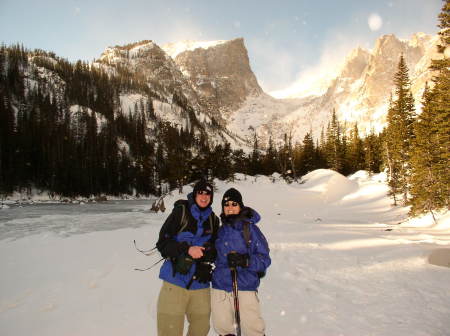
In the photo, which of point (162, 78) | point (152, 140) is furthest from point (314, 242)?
point (162, 78)

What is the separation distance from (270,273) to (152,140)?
105257 millimetres

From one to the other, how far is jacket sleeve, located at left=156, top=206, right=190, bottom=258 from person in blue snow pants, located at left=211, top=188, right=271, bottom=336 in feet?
1.87

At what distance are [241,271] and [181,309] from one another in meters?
0.87

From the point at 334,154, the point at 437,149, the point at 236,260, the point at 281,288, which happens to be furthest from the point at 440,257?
the point at 334,154

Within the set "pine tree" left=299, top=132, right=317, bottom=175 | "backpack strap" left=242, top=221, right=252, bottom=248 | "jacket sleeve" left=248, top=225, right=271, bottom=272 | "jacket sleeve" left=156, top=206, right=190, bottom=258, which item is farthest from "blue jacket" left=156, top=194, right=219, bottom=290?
"pine tree" left=299, top=132, right=317, bottom=175

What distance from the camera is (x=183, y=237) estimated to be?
316cm

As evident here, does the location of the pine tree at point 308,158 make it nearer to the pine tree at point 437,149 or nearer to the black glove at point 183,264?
the pine tree at point 437,149

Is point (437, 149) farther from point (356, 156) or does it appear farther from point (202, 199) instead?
point (356, 156)

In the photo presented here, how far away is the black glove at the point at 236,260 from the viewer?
307 centimetres

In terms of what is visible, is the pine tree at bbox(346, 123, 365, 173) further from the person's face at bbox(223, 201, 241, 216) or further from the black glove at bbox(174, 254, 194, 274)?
the black glove at bbox(174, 254, 194, 274)

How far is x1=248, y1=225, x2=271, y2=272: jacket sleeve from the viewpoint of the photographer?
3170mm

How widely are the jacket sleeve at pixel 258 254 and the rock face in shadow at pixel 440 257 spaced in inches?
236

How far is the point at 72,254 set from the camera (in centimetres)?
820

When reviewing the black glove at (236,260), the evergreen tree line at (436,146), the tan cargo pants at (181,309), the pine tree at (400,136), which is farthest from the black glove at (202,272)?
the pine tree at (400,136)
